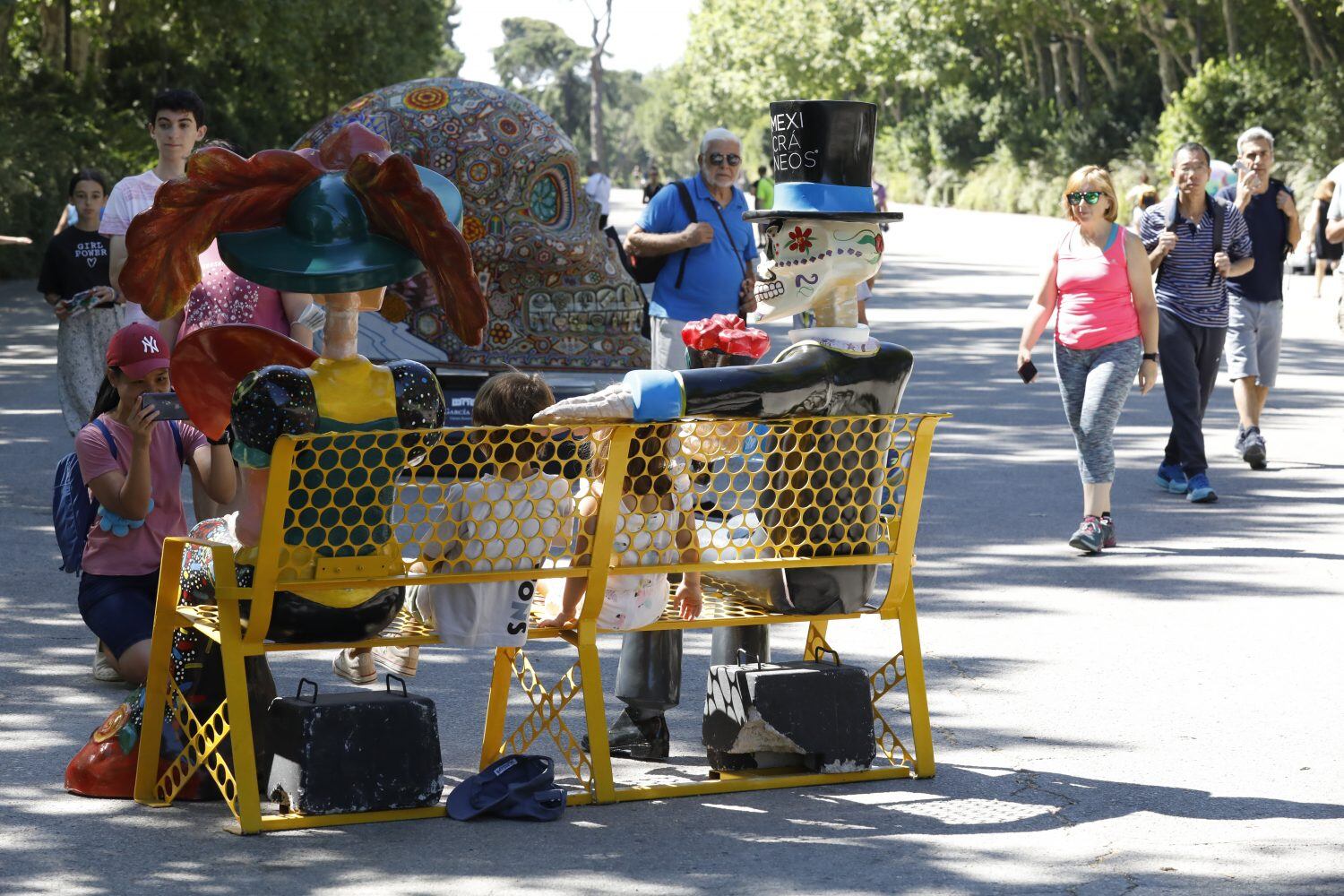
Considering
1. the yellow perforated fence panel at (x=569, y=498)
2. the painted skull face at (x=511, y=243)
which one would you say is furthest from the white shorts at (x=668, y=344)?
the yellow perforated fence panel at (x=569, y=498)

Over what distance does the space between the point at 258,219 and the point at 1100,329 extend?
16.3ft

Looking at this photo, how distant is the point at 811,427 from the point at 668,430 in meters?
0.41

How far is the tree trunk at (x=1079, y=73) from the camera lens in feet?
183

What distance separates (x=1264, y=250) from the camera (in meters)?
11.0

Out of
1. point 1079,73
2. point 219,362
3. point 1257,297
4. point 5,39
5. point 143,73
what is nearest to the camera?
point 219,362

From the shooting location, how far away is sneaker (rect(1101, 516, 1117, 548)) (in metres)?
8.73

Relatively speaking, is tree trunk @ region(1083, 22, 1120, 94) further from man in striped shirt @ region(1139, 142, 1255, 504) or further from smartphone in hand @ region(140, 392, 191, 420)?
smartphone in hand @ region(140, 392, 191, 420)

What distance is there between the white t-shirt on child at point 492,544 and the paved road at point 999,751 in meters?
0.53

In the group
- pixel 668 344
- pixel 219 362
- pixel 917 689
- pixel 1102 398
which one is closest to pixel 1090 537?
pixel 1102 398

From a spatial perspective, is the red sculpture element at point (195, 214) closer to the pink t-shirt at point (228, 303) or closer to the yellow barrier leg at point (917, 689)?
the yellow barrier leg at point (917, 689)

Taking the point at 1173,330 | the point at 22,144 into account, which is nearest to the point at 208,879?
the point at 1173,330

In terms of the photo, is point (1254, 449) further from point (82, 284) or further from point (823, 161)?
point (82, 284)

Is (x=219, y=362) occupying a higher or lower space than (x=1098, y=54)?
lower

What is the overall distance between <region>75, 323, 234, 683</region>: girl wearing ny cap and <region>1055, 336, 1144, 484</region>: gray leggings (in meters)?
4.30
